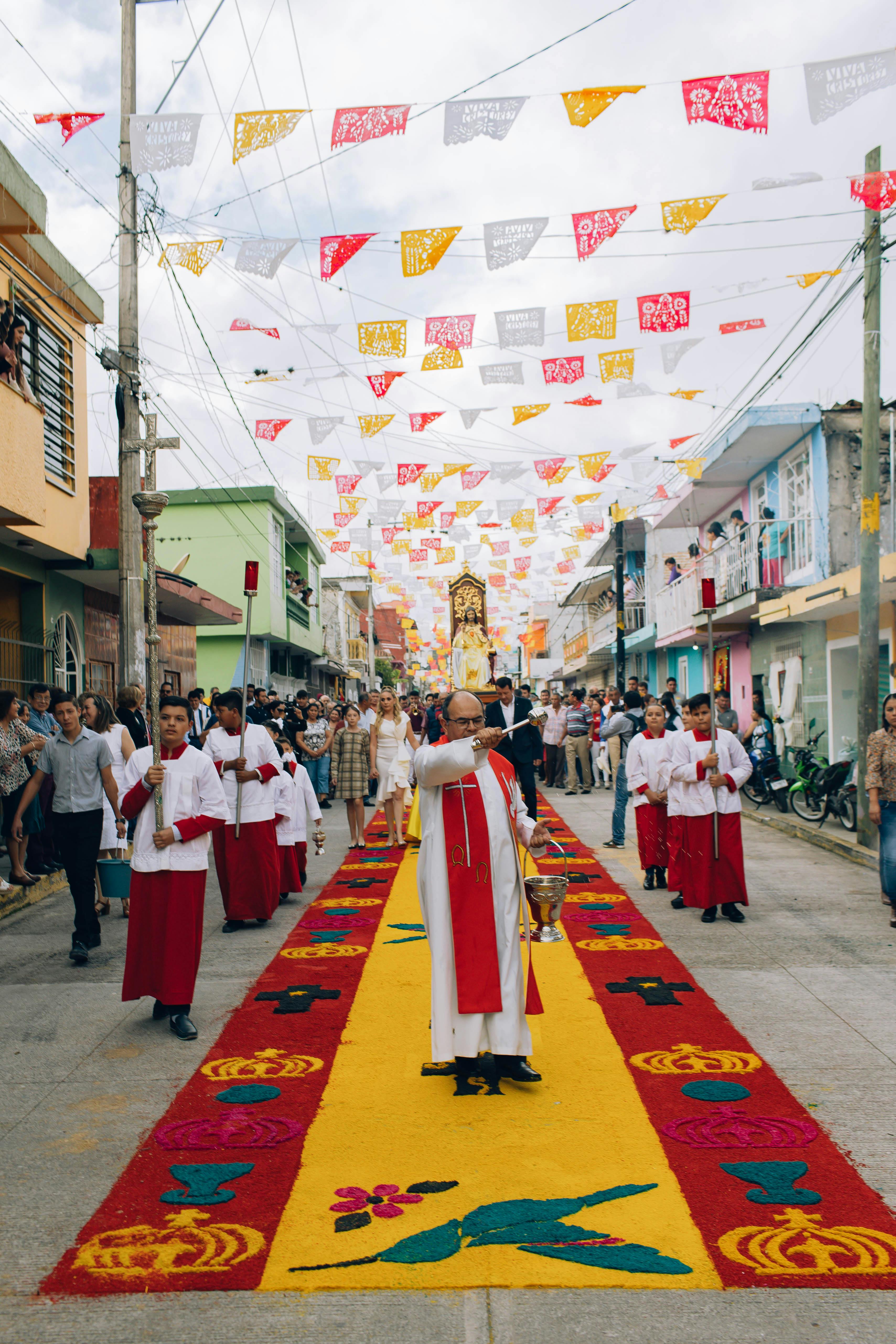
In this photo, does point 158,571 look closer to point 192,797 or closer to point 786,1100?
point 192,797

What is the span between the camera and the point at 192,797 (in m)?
5.83

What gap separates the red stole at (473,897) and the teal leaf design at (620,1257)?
4.37ft

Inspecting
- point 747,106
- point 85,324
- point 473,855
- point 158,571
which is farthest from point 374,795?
point 473,855

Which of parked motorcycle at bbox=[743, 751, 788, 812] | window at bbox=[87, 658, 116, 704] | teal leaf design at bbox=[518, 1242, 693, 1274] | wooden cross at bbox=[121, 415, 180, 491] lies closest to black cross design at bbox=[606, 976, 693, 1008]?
teal leaf design at bbox=[518, 1242, 693, 1274]

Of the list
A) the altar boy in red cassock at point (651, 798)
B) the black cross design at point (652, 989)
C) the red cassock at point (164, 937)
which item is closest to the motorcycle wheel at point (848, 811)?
the altar boy in red cassock at point (651, 798)

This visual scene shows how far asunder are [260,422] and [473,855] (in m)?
11.8

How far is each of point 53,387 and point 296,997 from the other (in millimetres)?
10645

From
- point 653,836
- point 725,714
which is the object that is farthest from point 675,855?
point 725,714

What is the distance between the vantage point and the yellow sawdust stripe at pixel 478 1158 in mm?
3102

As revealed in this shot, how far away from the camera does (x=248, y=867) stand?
8.15 m

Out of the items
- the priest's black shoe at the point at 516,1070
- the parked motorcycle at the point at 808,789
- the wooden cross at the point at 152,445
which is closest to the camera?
the priest's black shoe at the point at 516,1070

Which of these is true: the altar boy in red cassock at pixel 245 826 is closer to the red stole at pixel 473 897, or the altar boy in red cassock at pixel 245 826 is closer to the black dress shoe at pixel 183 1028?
the black dress shoe at pixel 183 1028

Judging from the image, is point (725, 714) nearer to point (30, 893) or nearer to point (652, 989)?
point (30, 893)

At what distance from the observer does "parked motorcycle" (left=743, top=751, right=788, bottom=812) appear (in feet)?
50.7
